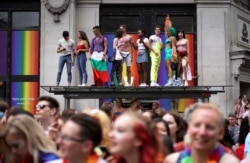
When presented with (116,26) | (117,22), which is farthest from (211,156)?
(117,22)

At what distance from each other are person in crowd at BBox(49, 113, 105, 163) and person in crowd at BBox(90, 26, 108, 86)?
46.2 feet

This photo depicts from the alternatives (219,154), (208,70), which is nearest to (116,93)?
(208,70)

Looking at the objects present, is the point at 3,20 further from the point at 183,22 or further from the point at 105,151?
the point at 105,151

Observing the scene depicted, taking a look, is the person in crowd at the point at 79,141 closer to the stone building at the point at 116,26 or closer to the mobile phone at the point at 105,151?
the mobile phone at the point at 105,151

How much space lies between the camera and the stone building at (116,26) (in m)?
24.5

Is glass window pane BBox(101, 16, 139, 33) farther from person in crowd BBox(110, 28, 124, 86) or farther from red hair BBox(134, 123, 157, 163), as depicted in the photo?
red hair BBox(134, 123, 157, 163)

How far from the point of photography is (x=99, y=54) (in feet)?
63.7

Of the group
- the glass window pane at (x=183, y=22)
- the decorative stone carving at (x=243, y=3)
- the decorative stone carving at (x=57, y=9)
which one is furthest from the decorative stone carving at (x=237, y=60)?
the decorative stone carving at (x=57, y=9)

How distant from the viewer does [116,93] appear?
757 inches

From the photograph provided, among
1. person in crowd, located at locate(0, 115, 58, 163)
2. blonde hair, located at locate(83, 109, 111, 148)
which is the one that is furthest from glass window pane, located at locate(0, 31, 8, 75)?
person in crowd, located at locate(0, 115, 58, 163)

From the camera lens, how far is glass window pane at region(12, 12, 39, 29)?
25297mm

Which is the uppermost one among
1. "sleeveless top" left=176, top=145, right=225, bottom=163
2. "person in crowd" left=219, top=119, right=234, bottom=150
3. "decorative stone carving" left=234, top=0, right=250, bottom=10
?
"decorative stone carving" left=234, top=0, right=250, bottom=10

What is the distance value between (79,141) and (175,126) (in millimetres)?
3321

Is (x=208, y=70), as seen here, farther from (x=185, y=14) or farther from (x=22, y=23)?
(x=22, y=23)
